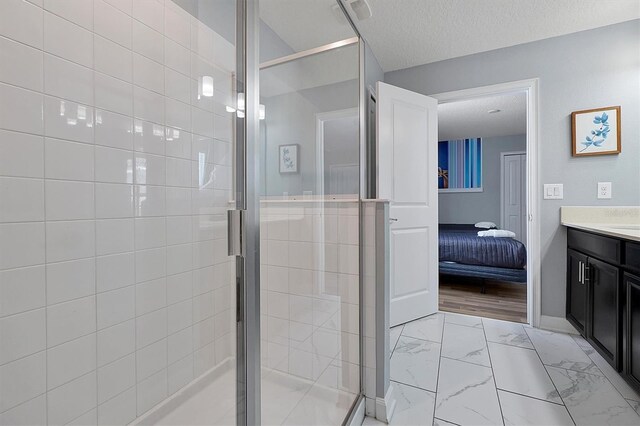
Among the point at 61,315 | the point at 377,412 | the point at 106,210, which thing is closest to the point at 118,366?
the point at 61,315

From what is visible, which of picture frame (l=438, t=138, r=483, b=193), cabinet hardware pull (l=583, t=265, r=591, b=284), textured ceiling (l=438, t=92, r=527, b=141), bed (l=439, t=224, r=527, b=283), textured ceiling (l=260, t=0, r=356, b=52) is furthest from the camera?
picture frame (l=438, t=138, r=483, b=193)

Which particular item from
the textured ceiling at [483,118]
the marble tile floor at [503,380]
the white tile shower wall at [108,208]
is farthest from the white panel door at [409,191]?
the white tile shower wall at [108,208]

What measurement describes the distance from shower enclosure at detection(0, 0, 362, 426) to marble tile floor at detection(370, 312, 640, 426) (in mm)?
584

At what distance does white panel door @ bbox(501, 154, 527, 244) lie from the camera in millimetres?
5496

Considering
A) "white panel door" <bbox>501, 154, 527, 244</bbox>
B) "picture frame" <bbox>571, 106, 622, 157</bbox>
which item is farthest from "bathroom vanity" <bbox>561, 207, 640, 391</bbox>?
"white panel door" <bbox>501, 154, 527, 244</bbox>

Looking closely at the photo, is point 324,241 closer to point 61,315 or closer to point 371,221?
point 371,221

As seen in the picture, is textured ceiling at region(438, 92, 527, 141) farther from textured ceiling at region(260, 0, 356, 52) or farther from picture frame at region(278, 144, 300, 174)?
picture frame at region(278, 144, 300, 174)

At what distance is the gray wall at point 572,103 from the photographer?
2.20m

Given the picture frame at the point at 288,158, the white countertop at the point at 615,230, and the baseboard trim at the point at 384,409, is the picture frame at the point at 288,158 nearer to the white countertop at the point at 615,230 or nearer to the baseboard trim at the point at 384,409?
the baseboard trim at the point at 384,409

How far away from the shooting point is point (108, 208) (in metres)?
0.97

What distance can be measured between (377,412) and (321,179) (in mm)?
1185

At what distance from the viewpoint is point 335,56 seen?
152 cm

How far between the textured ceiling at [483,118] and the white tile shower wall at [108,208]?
11.4 ft

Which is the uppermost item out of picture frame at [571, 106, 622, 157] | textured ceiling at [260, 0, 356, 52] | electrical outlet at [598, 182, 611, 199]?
textured ceiling at [260, 0, 356, 52]
